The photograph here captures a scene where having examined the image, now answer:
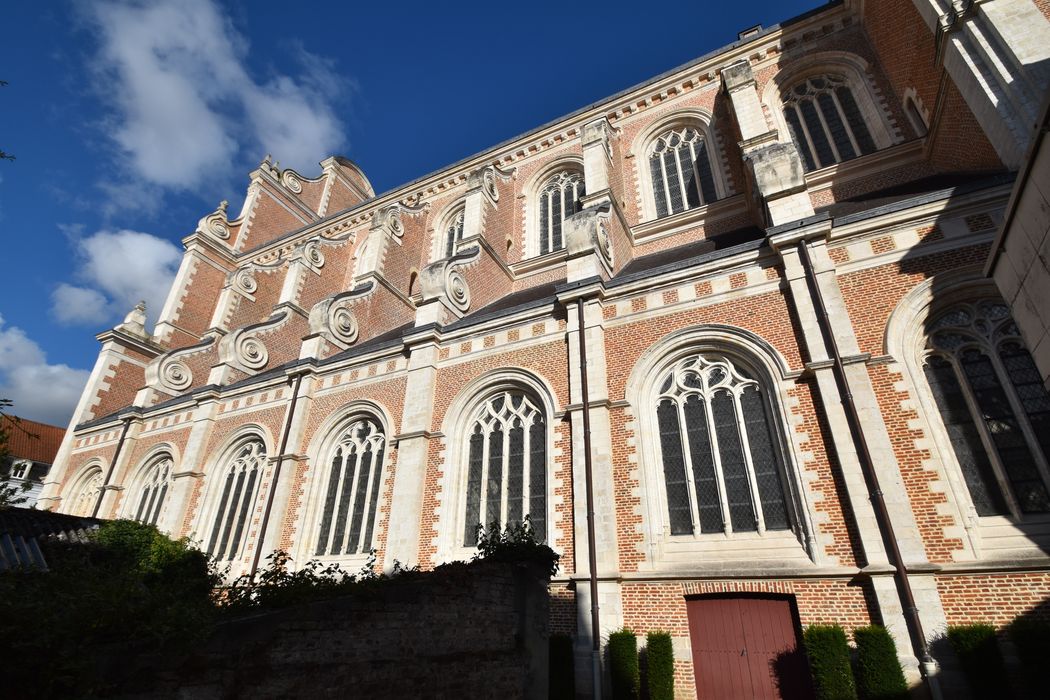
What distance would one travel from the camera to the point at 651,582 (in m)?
8.34

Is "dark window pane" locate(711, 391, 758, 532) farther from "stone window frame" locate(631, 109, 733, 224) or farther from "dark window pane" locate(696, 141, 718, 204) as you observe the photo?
"dark window pane" locate(696, 141, 718, 204)

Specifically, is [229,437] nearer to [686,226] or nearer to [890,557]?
[686,226]

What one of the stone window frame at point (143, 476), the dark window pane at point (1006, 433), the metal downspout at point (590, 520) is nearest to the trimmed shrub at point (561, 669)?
the metal downspout at point (590, 520)

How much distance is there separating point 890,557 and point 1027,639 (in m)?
1.43

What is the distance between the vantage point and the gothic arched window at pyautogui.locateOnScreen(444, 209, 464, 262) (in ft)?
65.9

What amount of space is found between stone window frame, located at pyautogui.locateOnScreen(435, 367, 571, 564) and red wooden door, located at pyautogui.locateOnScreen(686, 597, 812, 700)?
2.75m

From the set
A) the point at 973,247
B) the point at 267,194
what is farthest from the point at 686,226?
the point at 267,194

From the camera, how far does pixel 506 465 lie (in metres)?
10.9

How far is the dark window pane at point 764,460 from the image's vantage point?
826 cm

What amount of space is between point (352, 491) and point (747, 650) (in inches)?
356

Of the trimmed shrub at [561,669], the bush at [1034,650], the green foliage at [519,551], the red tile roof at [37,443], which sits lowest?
the trimmed shrub at [561,669]

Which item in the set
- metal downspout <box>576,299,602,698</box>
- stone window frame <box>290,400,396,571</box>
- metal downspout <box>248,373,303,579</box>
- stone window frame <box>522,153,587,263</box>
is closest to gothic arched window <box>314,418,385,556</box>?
stone window frame <box>290,400,396,571</box>

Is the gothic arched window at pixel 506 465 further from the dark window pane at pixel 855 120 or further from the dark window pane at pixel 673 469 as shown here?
the dark window pane at pixel 855 120

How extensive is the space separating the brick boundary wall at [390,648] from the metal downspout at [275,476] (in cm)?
776
